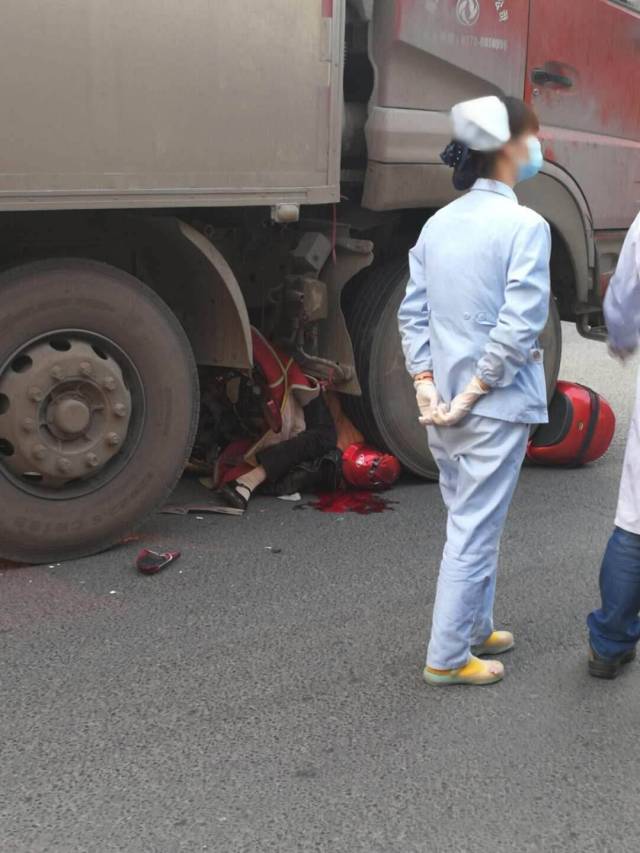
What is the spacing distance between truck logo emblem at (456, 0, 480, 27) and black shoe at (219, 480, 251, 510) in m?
2.16

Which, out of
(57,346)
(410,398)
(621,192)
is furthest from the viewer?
(621,192)

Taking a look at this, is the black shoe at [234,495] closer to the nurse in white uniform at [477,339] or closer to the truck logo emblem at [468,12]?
the nurse in white uniform at [477,339]

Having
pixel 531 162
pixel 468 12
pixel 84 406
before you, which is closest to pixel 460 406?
pixel 531 162

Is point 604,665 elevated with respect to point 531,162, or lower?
lower

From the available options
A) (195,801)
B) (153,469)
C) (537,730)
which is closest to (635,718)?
(537,730)

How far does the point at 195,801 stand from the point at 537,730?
968mm

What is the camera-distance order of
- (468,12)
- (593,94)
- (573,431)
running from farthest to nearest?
(573,431), (593,94), (468,12)

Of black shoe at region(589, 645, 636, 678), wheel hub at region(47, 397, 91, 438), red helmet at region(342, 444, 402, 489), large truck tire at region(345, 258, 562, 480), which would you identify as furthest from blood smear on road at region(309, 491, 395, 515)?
black shoe at region(589, 645, 636, 678)

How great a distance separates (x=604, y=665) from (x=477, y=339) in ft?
3.48

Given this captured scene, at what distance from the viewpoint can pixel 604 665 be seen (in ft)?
11.2

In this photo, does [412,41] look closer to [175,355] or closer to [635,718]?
[175,355]

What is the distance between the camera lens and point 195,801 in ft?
8.84

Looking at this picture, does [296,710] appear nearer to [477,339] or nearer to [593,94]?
[477,339]

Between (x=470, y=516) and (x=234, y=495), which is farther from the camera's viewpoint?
(x=234, y=495)
